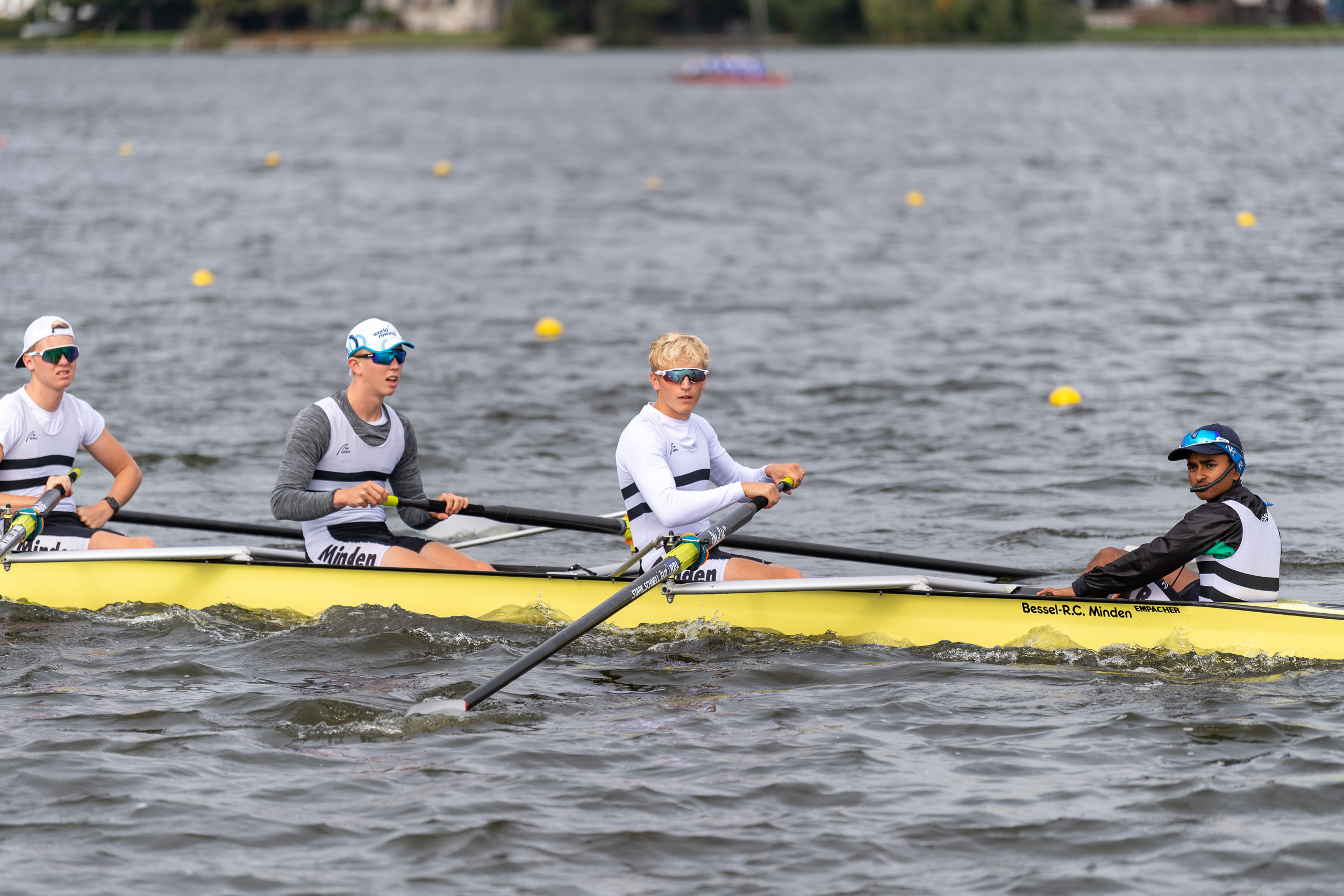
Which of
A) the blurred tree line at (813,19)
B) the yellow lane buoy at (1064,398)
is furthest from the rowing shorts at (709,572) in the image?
the blurred tree line at (813,19)

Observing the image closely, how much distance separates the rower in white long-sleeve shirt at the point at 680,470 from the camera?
7707 mm

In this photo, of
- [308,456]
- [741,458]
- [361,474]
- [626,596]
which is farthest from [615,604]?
[741,458]

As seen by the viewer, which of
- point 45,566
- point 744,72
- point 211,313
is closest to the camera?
point 45,566

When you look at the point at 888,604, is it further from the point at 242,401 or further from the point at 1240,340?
the point at 1240,340

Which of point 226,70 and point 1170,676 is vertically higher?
point 226,70

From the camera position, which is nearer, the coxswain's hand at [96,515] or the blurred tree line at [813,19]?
the coxswain's hand at [96,515]

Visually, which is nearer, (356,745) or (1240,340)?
(356,745)

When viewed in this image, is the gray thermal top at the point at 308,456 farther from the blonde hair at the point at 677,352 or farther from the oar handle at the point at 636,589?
the blonde hair at the point at 677,352

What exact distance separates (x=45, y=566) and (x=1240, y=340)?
1354cm

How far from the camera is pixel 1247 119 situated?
4928 cm

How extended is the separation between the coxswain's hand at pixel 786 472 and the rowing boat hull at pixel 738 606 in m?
0.60

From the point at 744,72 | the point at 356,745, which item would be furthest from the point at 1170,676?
the point at 744,72

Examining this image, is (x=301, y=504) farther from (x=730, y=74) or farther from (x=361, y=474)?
(x=730, y=74)

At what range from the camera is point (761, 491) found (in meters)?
7.80
